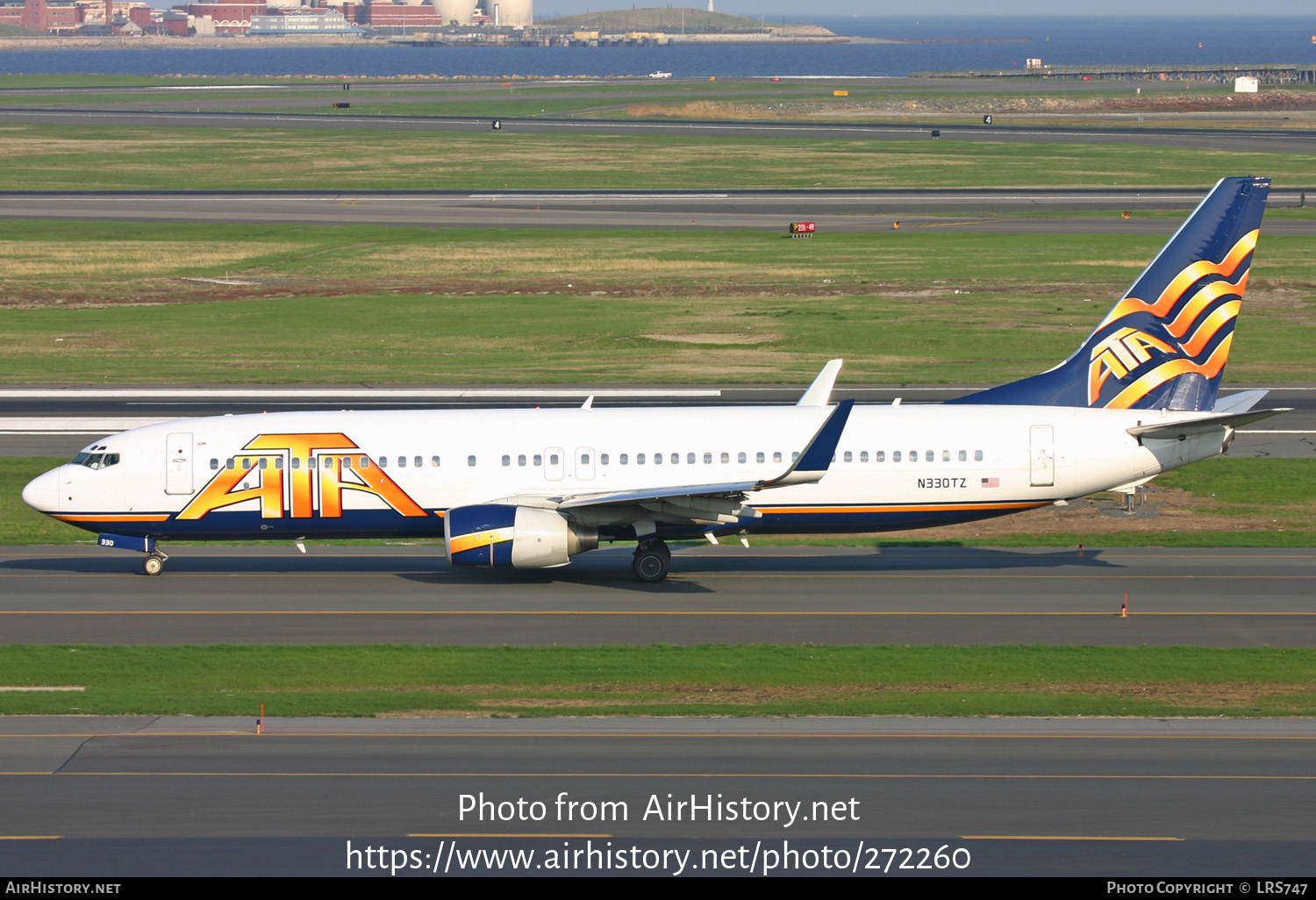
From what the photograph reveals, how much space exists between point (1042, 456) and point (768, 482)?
299 inches

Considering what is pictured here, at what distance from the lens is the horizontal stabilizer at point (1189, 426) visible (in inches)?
1380

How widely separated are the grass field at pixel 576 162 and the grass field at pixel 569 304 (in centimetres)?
2695

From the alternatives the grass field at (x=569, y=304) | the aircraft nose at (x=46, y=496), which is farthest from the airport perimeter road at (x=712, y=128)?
the aircraft nose at (x=46, y=496)

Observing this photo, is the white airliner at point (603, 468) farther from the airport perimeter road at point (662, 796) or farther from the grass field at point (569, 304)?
the grass field at point (569, 304)

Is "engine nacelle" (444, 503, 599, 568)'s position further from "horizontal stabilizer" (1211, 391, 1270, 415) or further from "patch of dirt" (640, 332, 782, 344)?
"patch of dirt" (640, 332, 782, 344)

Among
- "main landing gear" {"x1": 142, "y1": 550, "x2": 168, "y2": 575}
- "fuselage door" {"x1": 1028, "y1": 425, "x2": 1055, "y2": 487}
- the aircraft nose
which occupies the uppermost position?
"fuselage door" {"x1": 1028, "y1": 425, "x2": 1055, "y2": 487}

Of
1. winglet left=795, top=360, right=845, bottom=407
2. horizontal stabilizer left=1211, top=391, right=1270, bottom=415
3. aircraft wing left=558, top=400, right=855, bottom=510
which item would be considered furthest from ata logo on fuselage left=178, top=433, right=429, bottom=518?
horizontal stabilizer left=1211, top=391, right=1270, bottom=415

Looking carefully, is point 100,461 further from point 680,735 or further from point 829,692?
point 829,692

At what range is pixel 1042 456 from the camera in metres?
36.3

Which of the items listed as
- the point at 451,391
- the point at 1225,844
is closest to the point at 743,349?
the point at 451,391

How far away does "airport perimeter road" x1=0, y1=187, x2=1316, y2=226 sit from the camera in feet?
335

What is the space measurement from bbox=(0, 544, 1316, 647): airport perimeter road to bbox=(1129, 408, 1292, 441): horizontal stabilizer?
377 cm

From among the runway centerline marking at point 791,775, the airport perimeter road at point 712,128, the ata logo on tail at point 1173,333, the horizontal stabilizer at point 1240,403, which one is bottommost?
the runway centerline marking at point 791,775

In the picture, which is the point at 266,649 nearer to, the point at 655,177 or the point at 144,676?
the point at 144,676
